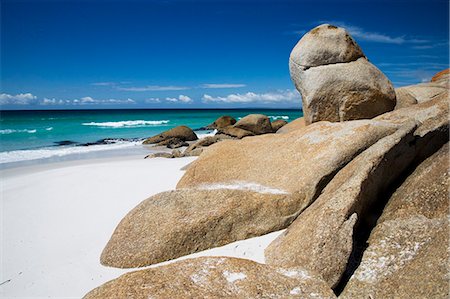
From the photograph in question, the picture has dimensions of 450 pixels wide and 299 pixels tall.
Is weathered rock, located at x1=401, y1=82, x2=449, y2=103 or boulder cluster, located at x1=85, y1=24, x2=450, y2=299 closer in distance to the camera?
boulder cluster, located at x1=85, y1=24, x2=450, y2=299

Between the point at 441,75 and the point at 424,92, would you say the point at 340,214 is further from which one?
the point at 441,75

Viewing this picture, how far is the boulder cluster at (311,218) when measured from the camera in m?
3.51

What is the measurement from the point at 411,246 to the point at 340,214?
872mm

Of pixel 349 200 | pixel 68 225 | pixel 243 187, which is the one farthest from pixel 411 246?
pixel 68 225

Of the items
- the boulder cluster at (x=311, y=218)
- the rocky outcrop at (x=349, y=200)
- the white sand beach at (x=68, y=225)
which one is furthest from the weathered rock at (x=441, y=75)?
the white sand beach at (x=68, y=225)

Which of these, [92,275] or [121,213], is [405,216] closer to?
[92,275]

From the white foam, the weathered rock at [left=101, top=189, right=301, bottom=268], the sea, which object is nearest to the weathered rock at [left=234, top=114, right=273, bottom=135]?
the sea

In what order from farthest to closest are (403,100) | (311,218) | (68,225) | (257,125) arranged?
(257,125), (403,100), (68,225), (311,218)

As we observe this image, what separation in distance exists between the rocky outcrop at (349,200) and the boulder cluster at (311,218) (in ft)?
0.05

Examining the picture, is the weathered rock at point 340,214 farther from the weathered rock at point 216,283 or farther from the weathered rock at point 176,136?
the weathered rock at point 176,136

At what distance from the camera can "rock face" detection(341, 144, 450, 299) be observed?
3.72 metres

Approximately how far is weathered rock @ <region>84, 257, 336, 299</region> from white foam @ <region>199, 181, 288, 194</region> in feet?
6.77

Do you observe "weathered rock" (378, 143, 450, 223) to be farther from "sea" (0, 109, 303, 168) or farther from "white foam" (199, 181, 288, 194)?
"sea" (0, 109, 303, 168)

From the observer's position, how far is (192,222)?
5.20m
